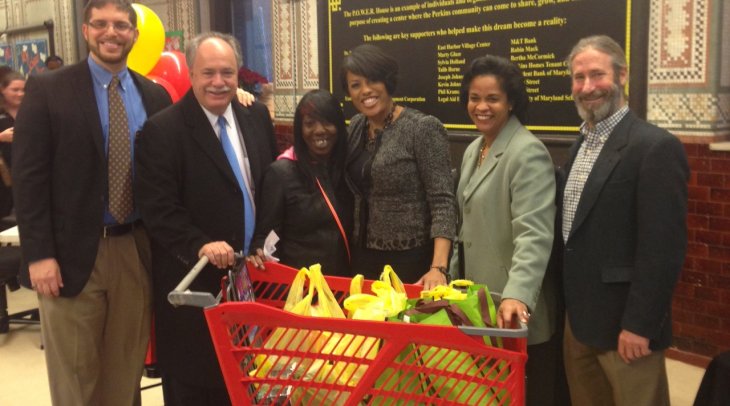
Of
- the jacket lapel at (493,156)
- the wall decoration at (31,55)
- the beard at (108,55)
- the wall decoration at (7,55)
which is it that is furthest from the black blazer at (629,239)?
the wall decoration at (7,55)

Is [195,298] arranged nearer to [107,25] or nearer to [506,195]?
[506,195]

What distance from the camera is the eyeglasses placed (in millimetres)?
2396

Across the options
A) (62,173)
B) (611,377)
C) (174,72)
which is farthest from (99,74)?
(174,72)

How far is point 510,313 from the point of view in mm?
1766

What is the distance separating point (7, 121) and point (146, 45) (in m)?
1.05

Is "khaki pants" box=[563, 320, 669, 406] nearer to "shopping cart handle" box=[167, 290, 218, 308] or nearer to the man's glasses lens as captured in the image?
"shopping cart handle" box=[167, 290, 218, 308]

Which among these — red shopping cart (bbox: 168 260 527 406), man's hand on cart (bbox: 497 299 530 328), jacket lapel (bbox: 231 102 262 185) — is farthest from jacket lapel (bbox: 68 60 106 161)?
man's hand on cart (bbox: 497 299 530 328)

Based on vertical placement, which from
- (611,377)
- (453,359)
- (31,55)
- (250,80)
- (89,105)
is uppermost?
(31,55)

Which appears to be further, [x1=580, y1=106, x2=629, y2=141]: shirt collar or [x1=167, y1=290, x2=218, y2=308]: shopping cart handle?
[x1=580, y1=106, x2=629, y2=141]: shirt collar

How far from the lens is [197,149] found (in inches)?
91.6

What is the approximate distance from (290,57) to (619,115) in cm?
405

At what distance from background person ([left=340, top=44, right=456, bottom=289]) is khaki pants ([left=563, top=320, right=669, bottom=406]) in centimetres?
48

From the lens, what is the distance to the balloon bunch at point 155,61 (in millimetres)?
4645

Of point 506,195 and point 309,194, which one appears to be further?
point 309,194
